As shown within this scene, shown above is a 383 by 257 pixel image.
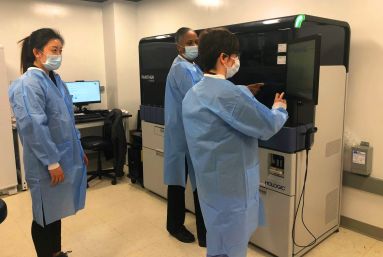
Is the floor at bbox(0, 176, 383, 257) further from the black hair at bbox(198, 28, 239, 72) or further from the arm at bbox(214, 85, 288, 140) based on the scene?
the black hair at bbox(198, 28, 239, 72)

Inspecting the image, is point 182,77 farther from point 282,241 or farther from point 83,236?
point 83,236

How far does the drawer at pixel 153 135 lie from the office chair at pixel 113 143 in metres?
0.52

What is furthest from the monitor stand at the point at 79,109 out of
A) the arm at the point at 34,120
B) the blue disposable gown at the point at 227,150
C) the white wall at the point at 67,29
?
the blue disposable gown at the point at 227,150

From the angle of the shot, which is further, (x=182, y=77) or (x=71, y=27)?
(x=71, y=27)

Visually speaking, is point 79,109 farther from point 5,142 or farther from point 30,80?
point 30,80

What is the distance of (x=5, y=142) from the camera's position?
11.2 ft

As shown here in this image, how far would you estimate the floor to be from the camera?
240cm

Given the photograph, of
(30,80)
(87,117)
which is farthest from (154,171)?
(30,80)

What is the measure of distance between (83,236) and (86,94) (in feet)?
7.13

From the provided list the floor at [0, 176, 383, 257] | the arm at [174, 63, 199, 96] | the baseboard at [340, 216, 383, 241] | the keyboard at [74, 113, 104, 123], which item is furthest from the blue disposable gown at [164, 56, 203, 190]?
the keyboard at [74, 113, 104, 123]

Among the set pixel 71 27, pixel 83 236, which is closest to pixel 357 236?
pixel 83 236

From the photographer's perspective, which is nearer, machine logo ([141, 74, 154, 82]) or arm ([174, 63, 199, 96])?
arm ([174, 63, 199, 96])

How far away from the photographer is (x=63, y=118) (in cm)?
189

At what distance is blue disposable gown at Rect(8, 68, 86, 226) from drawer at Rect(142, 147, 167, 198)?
1.25 meters
